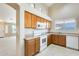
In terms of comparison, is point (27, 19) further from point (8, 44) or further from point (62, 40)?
point (8, 44)

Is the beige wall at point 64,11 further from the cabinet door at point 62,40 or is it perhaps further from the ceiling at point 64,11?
the cabinet door at point 62,40

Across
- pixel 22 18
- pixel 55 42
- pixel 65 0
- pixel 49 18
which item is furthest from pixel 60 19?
pixel 65 0

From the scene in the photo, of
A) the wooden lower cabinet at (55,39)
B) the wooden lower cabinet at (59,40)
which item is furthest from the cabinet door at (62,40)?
the wooden lower cabinet at (55,39)

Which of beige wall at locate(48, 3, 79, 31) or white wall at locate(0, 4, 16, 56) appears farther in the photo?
beige wall at locate(48, 3, 79, 31)

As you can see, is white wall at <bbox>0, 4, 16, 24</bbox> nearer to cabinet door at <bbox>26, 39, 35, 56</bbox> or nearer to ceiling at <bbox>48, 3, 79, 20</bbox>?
cabinet door at <bbox>26, 39, 35, 56</bbox>

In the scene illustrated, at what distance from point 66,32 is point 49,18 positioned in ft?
4.06

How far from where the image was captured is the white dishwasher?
4320 millimetres

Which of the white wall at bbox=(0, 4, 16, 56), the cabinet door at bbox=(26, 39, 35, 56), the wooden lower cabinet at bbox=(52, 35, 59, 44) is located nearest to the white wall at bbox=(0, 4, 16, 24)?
the white wall at bbox=(0, 4, 16, 56)

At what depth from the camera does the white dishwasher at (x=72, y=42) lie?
4.32 meters

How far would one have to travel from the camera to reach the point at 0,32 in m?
8.35

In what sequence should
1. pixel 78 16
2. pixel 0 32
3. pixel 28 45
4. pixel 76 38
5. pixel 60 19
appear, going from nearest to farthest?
pixel 28 45, pixel 76 38, pixel 78 16, pixel 60 19, pixel 0 32

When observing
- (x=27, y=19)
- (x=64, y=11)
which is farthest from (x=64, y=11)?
(x=27, y=19)

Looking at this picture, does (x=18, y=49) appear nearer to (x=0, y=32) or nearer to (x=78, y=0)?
(x=78, y=0)

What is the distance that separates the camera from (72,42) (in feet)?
14.8
